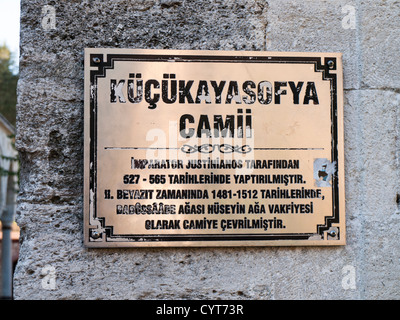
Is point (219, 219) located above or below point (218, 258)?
above

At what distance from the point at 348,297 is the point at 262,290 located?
0.44m

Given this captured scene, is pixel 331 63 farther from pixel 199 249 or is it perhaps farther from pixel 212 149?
pixel 199 249

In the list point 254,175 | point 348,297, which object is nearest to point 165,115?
point 254,175

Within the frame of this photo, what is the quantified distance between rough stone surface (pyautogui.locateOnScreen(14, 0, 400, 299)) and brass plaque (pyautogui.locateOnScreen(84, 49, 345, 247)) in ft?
0.26

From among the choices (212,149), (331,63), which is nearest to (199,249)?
(212,149)

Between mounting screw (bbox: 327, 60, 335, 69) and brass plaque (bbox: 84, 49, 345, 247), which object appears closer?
brass plaque (bbox: 84, 49, 345, 247)

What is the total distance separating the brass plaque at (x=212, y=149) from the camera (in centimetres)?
207

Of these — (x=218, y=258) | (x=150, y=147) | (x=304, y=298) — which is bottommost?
(x=304, y=298)

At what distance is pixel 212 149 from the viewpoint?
2.12 m

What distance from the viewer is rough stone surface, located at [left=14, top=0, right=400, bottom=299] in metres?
2.06

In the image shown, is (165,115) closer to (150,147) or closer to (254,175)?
(150,147)

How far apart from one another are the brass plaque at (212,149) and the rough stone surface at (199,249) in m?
0.08

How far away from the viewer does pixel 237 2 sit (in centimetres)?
221

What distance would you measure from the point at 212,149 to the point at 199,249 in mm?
509
